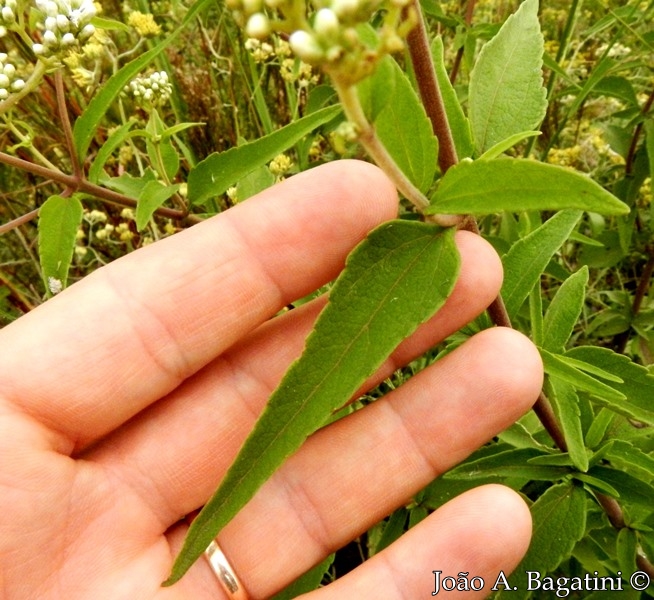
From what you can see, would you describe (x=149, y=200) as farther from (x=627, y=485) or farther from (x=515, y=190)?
(x=627, y=485)

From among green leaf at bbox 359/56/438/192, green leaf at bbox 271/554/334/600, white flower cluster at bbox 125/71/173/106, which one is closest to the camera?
green leaf at bbox 359/56/438/192

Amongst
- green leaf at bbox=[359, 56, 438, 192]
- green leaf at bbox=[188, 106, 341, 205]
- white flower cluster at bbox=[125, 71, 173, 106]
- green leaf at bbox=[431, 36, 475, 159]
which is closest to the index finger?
green leaf at bbox=[188, 106, 341, 205]

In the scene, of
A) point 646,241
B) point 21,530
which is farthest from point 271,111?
point 21,530

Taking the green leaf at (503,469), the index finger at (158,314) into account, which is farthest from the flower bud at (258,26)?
the green leaf at (503,469)

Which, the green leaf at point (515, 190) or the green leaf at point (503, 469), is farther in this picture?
the green leaf at point (503, 469)

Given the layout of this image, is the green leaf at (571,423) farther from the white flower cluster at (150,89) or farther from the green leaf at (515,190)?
the white flower cluster at (150,89)

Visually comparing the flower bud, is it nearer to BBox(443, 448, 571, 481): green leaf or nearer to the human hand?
the human hand
